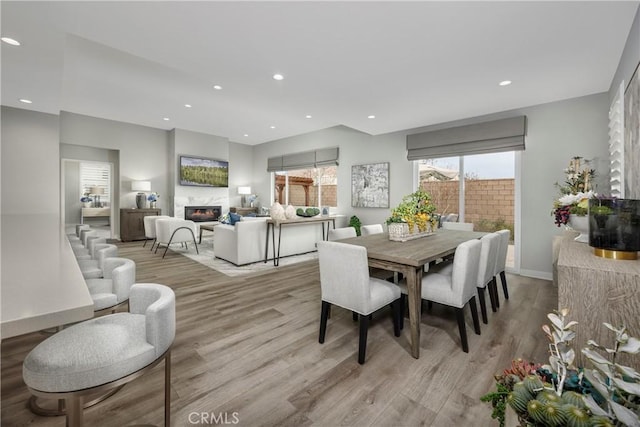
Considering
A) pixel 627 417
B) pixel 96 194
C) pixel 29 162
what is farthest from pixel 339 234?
pixel 96 194

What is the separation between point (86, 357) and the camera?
0.98m

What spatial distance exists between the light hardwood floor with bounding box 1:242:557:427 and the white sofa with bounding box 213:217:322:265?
1.50 meters

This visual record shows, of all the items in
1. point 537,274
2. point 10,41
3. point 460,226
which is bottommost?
point 537,274

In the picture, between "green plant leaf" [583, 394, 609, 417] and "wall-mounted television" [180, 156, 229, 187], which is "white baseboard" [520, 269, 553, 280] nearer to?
"green plant leaf" [583, 394, 609, 417]

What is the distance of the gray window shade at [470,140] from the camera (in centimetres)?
409

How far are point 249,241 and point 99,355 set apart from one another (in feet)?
11.7

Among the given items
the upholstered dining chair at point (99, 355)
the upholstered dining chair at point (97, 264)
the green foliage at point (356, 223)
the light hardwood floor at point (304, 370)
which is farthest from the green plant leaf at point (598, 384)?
the green foliage at point (356, 223)

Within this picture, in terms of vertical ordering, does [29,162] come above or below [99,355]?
above

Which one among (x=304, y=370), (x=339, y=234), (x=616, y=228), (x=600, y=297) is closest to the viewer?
(x=600, y=297)

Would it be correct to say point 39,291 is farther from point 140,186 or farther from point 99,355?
point 140,186

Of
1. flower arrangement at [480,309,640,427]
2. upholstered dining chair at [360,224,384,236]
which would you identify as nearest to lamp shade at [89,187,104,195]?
upholstered dining chair at [360,224,384,236]

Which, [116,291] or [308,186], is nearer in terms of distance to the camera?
[116,291]

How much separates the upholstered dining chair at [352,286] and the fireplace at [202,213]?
248 inches

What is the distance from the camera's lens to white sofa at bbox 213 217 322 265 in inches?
175
